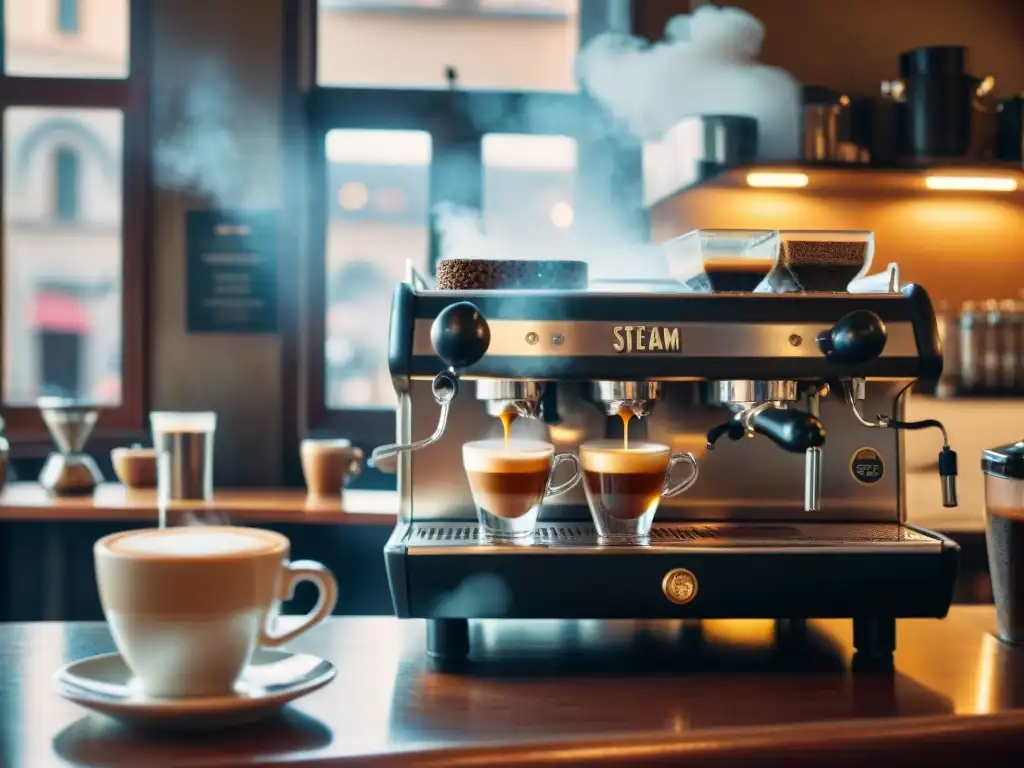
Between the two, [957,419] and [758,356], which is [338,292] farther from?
[758,356]

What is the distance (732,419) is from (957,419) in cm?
177

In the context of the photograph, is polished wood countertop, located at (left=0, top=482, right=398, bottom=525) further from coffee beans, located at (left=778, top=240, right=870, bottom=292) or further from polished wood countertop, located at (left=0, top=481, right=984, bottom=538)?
coffee beans, located at (left=778, top=240, right=870, bottom=292)

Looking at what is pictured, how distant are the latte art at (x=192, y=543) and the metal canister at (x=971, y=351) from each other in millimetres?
2375

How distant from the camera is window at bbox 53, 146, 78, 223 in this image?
332cm

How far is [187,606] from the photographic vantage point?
823 millimetres

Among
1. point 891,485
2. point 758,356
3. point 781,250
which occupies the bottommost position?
point 891,485

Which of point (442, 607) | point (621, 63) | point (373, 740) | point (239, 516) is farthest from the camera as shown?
point (621, 63)

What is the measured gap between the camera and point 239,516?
8.56 ft

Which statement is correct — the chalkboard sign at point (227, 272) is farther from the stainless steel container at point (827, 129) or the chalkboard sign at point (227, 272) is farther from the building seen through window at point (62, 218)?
the stainless steel container at point (827, 129)

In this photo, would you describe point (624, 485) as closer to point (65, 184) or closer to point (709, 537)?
point (709, 537)

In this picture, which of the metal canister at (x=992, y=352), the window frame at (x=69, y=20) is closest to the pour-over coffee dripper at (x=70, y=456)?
the window frame at (x=69, y=20)

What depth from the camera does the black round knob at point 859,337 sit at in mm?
1013

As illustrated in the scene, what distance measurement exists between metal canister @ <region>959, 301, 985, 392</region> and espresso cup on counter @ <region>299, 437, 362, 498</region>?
5.22 feet

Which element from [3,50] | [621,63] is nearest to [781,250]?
[621,63]
